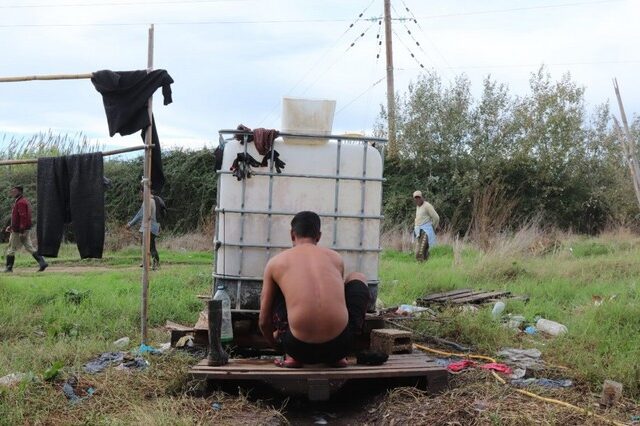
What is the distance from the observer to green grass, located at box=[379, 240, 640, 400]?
18.4 feet

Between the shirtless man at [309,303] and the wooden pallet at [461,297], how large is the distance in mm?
3878

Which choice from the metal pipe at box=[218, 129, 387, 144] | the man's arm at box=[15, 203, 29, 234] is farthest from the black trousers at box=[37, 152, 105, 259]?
the man's arm at box=[15, 203, 29, 234]

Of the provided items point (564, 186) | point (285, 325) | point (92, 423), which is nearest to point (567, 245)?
point (564, 186)

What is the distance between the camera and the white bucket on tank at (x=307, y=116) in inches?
225

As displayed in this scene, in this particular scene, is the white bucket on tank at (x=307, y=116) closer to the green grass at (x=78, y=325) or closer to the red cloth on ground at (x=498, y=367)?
the green grass at (x=78, y=325)

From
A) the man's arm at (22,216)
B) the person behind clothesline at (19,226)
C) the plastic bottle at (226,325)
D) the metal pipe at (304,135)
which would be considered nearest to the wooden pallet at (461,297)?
the metal pipe at (304,135)

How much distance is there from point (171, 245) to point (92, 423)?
15547 millimetres

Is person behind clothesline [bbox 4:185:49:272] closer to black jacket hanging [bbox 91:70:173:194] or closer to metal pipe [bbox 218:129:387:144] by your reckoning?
black jacket hanging [bbox 91:70:173:194]

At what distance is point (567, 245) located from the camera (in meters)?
15.0

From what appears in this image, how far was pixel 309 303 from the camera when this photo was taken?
4.57m

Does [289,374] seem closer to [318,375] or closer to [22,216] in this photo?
[318,375]

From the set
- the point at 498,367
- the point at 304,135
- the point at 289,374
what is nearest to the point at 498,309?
the point at 498,367

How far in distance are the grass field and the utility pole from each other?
9.27 metres

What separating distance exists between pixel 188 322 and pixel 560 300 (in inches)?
191
